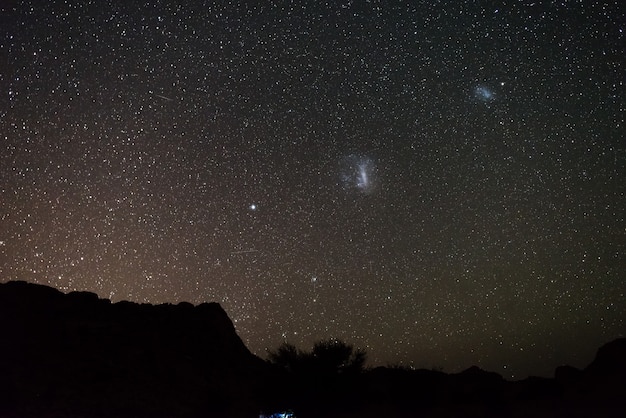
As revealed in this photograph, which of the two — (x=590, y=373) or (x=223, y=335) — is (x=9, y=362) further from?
(x=590, y=373)

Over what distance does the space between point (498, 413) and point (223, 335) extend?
1268 centimetres

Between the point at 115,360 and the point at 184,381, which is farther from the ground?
the point at 115,360

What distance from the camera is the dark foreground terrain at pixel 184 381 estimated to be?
2392 cm

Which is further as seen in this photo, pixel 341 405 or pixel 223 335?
pixel 223 335

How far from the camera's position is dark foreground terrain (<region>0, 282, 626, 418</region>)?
78.5 ft

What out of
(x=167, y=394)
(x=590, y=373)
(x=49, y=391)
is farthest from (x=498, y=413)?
(x=49, y=391)

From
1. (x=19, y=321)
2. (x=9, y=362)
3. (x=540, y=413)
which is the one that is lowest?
(x=540, y=413)

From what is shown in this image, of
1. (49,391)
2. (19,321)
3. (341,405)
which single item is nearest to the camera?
(49,391)

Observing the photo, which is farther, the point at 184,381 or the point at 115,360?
the point at 184,381

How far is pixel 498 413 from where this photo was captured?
25000 millimetres

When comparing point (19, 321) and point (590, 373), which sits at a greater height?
point (19, 321)

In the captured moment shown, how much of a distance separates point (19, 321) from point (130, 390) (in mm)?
6088

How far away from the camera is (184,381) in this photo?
26.6m

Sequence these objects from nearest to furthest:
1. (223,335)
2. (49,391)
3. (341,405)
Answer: (49,391)
(341,405)
(223,335)
